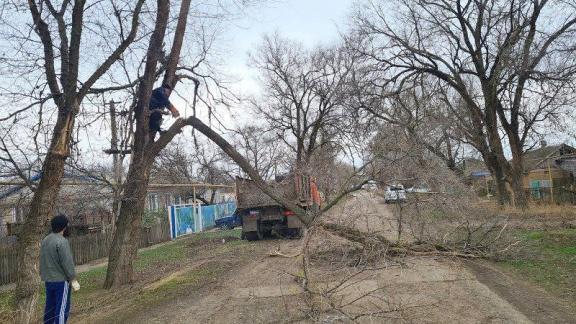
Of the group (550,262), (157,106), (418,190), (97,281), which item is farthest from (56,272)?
(550,262)

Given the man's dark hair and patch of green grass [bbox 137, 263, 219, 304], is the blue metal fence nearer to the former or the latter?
patch of green grass [bbox 137, 263, 219, 304]

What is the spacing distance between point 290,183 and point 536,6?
A: 1216 cm

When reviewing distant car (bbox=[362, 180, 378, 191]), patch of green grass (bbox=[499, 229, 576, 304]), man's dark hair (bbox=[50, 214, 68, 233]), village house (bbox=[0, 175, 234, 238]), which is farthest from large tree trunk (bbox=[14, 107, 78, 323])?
patch of green grass (bbox=[499, 229, 576, 304])

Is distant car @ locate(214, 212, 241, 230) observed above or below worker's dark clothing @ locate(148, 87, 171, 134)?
below

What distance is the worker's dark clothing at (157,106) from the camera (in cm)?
1078

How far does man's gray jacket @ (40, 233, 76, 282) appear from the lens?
6734 mm

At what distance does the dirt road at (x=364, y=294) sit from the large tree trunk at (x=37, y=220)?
1319 millimetres

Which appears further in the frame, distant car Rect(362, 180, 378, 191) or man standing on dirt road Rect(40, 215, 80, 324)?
distant car Rect(362, 180, 378, 191)

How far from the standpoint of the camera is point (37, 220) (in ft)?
25.8

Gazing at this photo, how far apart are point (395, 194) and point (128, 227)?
558 centimetres

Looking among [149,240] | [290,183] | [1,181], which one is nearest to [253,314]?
Result: [1,181]

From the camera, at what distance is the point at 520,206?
22.3 meters

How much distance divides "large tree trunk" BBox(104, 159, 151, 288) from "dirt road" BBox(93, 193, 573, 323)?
1817mm

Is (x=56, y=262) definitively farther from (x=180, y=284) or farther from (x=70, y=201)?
(x=70, y=201)
